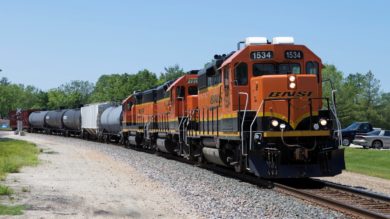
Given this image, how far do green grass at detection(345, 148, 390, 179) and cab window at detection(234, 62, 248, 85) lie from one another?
24.9 feet

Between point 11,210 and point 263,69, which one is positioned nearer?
point 11,210

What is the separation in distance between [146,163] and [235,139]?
999 centimetres

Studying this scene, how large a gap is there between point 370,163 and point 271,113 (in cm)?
1368

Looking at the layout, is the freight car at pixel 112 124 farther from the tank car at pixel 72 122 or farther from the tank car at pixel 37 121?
the tank car at pixel 37 121

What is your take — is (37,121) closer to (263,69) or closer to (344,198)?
(263,69)

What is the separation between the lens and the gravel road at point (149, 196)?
459 inches

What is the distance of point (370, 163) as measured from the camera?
89.5ft

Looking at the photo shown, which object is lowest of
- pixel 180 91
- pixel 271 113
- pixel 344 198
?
pixel 344 198

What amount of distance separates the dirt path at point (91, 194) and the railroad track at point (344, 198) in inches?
123

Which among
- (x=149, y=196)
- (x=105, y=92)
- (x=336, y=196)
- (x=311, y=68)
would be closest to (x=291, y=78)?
(x=311, y=68)

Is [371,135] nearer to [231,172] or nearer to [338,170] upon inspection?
[231,172]

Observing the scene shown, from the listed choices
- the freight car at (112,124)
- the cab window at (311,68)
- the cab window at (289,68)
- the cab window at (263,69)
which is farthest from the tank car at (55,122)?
the cab window at (311,68)

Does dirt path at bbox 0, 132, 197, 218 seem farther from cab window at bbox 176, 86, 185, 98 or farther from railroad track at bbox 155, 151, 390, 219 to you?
cab window at bbox 176, 86, 185, 98

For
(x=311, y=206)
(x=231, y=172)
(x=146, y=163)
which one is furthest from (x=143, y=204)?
(x=146, y=163)
